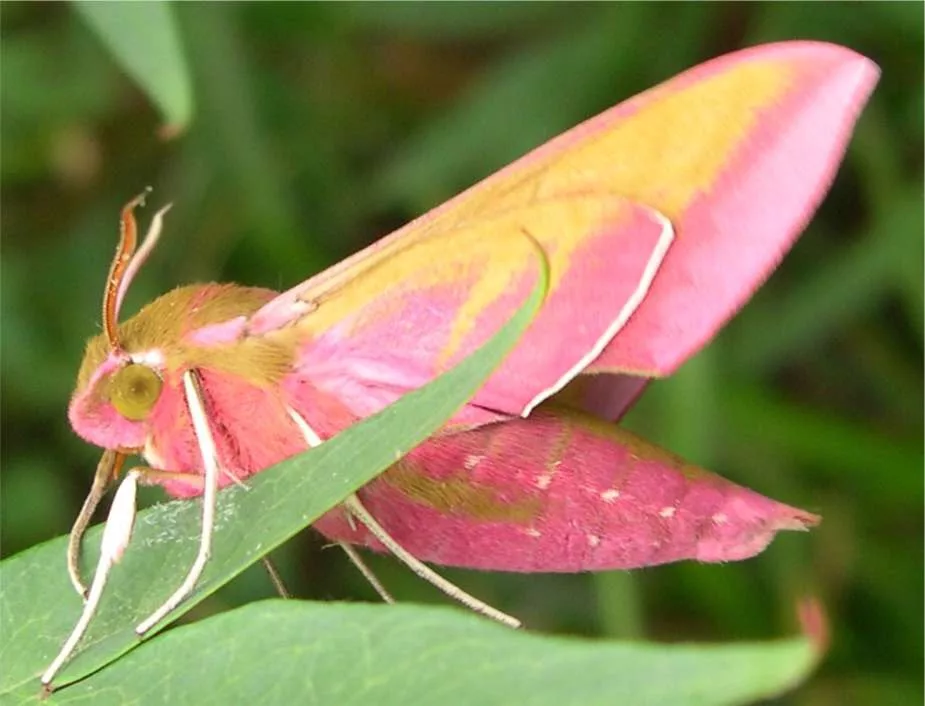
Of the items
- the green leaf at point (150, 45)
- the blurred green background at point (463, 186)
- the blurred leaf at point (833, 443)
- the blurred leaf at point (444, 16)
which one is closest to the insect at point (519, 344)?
the green leaf at point (150, 45)

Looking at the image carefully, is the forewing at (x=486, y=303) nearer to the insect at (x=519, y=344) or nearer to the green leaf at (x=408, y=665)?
the insect at (x=519, y=344)

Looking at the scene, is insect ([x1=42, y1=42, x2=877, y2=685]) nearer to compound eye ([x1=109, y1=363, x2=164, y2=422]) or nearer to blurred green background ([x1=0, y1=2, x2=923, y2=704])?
compound eye ([x1=109, y1=363, x2=164, y2=422])

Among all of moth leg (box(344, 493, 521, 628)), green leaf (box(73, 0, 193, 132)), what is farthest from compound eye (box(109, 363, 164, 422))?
green leaf (box(73, 0, 193, 132))

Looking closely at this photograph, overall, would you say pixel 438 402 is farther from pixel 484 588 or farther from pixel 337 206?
pixel 337 206

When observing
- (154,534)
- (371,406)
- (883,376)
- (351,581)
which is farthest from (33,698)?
(883,376)

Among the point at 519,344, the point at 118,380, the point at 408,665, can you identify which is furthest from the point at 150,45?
the point at 408,665
